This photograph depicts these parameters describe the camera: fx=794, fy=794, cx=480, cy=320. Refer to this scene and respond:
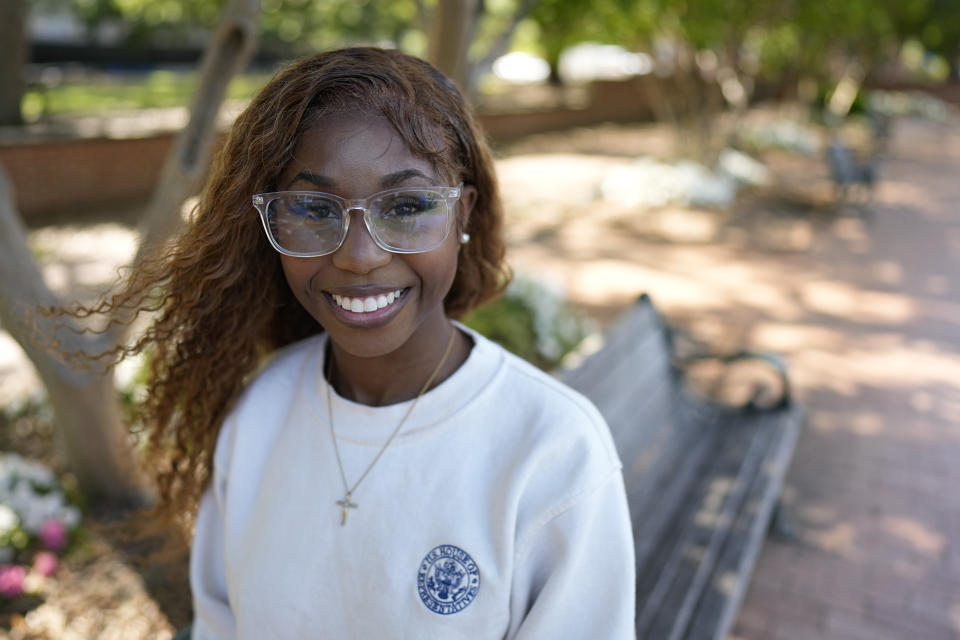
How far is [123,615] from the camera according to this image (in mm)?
2850

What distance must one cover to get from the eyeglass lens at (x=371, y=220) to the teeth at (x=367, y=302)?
10 centimetres

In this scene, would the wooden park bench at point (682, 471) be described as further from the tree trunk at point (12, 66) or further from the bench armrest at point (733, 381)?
the tree trunk at point (12, 66)

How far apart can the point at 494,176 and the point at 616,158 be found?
14.1 meters

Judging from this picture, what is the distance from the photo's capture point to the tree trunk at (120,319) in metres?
2.61

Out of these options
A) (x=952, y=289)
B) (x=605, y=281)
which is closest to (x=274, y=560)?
(x=605, y=281)

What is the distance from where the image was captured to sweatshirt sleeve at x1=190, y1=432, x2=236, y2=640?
1.82 meters

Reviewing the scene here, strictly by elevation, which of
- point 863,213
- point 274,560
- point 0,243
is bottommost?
point 863,213

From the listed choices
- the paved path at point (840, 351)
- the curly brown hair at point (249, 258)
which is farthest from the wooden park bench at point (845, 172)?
the curly brown hair at point (249, 258)

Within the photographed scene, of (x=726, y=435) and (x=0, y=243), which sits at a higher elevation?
(x=0, y=243)

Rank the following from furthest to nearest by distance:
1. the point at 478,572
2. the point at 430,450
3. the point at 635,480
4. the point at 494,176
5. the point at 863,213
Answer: the point at 863,213 → the point at 635,480 → the point at 494,176 → the point at 430,450 → the point at 478,572

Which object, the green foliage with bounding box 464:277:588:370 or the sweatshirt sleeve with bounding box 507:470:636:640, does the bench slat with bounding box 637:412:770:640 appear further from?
the green foliage with bounding box 464:277:588:370

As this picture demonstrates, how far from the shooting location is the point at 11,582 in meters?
2.82

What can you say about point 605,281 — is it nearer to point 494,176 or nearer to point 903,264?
point 903,264

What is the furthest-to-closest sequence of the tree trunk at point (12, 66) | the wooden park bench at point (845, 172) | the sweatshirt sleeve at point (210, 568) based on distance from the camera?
1. the wooden park bench at point (845, 172)
2. the tree trunk at point (12, 66)
3. the sweatshirt sleeve at point (210, 568)
